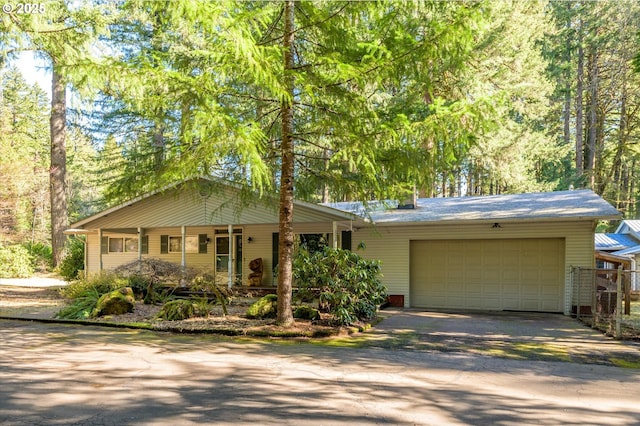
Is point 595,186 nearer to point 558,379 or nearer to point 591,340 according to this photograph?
point 591,340

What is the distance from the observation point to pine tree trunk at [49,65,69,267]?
22203 millimetres

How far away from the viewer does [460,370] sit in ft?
20.7

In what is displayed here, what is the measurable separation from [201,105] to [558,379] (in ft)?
22.1

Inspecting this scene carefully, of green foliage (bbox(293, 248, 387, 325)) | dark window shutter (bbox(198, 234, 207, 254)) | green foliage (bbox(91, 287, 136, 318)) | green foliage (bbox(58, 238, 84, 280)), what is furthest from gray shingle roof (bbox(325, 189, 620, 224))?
green foliage (bbox(58, 238, 84, 280))

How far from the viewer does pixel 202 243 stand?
17.8 meters

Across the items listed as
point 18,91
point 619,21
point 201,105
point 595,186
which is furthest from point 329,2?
point 18,91

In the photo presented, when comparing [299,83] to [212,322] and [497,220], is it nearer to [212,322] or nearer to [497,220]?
[212,322]

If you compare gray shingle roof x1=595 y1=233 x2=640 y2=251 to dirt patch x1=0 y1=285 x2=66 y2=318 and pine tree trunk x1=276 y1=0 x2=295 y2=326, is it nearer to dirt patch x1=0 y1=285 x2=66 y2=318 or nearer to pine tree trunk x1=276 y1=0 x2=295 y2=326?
pine tree trunk x1=276 y1=0 x2=295 y2=326

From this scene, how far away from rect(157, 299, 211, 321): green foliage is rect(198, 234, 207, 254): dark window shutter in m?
7.15

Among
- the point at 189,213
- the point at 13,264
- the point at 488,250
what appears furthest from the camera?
the point at 13,264

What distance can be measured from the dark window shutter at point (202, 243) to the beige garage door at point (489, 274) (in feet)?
27.6

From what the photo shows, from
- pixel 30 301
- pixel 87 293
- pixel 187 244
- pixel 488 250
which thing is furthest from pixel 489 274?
pixel 30 301

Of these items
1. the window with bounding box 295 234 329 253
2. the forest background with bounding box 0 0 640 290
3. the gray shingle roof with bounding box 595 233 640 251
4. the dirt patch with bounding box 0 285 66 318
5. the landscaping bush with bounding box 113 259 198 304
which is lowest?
the dirt patch with bounding box 0 285 66 318

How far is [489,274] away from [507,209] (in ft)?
6.75
